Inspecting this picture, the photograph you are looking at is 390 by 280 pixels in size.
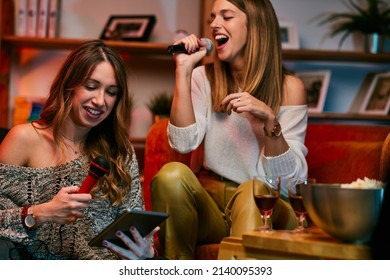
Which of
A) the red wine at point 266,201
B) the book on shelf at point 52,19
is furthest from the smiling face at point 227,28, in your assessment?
the book on shelf at point 52,19

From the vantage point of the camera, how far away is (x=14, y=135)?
1885 mm

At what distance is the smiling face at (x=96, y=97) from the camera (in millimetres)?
1960

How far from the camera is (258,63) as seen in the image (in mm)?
2369

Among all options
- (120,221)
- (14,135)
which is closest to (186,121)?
(14,135)

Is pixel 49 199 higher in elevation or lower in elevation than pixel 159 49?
lower

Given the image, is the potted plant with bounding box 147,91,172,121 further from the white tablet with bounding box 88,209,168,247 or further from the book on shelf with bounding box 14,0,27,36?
the white tablet with bounding box 88,209,168,247

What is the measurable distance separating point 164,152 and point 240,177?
0.33 m

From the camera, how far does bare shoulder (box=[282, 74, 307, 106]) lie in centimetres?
234

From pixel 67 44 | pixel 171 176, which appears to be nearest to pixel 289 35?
pixel 67 44

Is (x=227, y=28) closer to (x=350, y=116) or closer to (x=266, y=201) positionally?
(x=266, y=201)

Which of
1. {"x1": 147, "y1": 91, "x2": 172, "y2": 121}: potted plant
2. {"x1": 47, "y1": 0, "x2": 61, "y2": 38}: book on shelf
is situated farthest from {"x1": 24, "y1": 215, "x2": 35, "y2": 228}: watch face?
{"x1": 47, "y1": 0, "x2": 61, "y2": 38}: book on shelf

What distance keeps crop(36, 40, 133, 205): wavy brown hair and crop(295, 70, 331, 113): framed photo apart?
167 centimetres

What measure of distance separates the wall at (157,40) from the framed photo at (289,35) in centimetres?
8

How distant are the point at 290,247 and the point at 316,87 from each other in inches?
84.8
